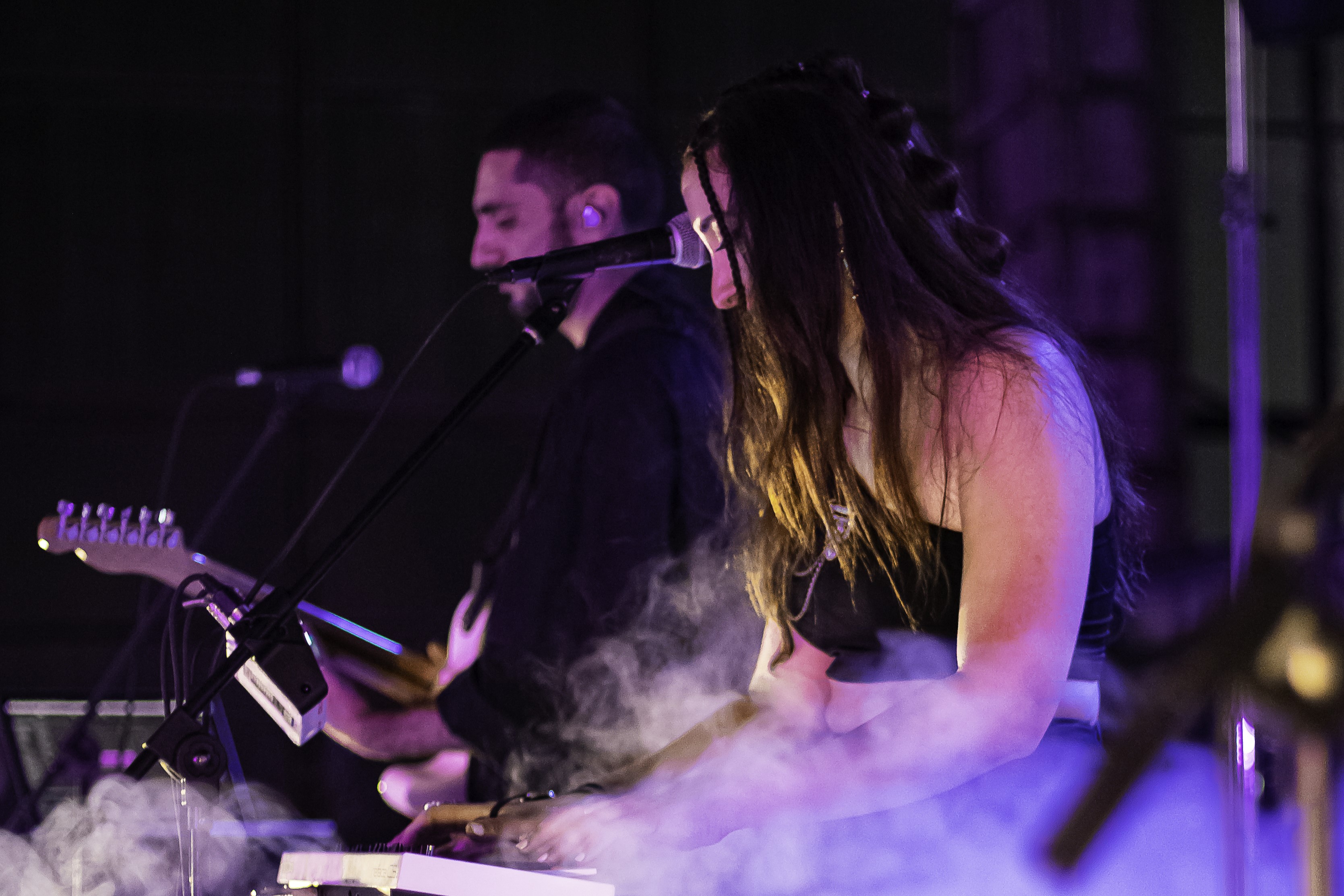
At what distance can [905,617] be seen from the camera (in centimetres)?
134

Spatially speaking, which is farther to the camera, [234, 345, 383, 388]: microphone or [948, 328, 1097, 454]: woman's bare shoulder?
[234, 345, 383, 388]: microphone

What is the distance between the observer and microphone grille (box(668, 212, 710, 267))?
1422 mm

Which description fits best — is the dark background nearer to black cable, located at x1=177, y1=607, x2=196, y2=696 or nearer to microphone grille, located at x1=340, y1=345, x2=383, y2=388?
microphone grille, located at x1=340, y1=345, x2=383, y2=388

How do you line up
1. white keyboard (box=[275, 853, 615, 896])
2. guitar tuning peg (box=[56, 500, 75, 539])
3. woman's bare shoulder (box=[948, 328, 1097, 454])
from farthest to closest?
1. guitar tuning peg (box=[56, 500, 75, 539])
2. woman's bare shoulder (box=[948, 328, 1097, 454])
3. white keyboard (box=[275, 853, 615, 896])

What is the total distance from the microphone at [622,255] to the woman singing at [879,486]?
1.3 inches

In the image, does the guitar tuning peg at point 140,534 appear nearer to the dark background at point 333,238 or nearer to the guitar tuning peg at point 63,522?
the guitar tuning peg at point 63,522

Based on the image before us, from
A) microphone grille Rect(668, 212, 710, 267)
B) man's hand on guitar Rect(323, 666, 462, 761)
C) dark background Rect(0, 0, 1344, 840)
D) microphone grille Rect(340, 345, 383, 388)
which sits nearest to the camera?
microphone grille Rect(668, 212, 710, 267)

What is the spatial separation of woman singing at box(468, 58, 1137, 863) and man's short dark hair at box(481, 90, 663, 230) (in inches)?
35.4

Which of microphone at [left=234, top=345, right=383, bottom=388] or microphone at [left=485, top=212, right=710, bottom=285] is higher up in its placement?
microphone at [left=485, top=212, right=710, bottom=285]

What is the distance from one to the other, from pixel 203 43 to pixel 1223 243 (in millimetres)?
3122

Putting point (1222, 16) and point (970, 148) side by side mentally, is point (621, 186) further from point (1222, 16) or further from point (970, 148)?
point (1222, 16)

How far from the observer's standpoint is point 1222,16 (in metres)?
3.38

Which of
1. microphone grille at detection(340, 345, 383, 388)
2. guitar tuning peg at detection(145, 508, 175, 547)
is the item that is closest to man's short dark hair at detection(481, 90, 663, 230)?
microphone grille at detection(340, 345, 383, 388)

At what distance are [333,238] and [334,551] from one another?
2.27 meters
